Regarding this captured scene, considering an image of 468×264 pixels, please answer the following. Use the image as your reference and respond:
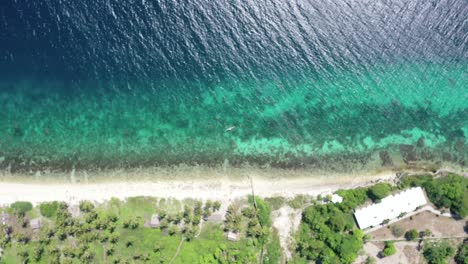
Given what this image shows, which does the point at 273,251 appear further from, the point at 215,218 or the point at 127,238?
Result: the point at 127,238

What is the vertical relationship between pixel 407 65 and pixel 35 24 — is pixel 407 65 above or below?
below

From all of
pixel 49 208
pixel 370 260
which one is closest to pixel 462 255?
pixel 370 260

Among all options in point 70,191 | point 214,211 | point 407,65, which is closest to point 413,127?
point 407,65

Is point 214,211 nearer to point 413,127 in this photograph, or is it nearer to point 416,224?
point 416,224

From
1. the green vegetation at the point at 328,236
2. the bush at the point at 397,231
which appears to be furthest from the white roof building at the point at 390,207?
the green vegetation at the point at 328,236

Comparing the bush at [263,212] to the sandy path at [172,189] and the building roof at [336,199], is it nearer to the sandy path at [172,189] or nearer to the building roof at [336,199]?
the sandy path at [172,189]

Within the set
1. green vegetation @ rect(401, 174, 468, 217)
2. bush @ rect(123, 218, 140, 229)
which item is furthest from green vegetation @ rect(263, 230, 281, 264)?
green vegetation @ rect(401, 174, 468, 217)
